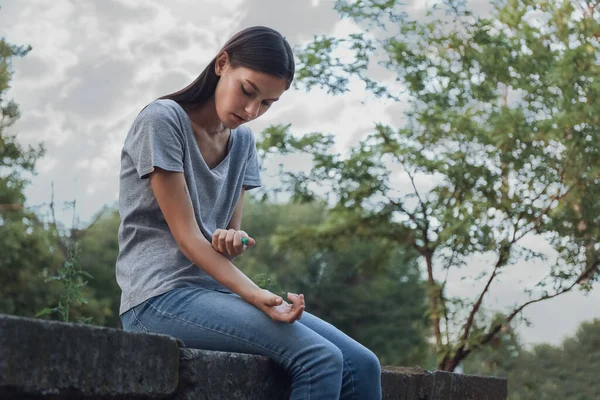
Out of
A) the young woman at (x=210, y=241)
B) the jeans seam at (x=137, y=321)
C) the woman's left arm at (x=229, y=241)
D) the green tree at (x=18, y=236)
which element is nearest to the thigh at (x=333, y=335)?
the young woman at (x=210, y=241)

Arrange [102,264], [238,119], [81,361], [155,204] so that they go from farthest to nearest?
[102,264]
[238,119]
[155,204]
[81,361]

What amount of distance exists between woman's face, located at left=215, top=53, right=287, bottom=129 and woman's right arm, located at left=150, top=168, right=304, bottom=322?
279mm

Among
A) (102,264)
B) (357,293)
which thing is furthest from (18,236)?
(357,293)

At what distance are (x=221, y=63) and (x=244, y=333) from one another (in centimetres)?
82

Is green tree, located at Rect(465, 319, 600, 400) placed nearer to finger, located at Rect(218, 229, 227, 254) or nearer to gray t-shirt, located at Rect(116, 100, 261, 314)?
gray t-shirt, located at Rect(116, 100, 261, 314)

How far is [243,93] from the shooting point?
2.48m

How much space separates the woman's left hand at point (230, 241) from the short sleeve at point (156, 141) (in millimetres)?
227

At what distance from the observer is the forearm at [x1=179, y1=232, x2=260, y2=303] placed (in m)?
2.30

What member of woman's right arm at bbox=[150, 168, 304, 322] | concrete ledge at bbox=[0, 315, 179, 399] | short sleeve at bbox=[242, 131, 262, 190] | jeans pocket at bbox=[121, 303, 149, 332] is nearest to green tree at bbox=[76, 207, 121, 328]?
short sleeve at bbox=[242, 131, 262, 190]

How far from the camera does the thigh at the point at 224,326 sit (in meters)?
2.25

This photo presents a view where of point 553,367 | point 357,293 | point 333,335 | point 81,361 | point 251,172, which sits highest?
point 357,293

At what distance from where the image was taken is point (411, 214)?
1045cm

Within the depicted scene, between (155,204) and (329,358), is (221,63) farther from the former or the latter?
(329,358)

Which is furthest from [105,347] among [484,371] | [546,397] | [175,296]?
[546,397]
